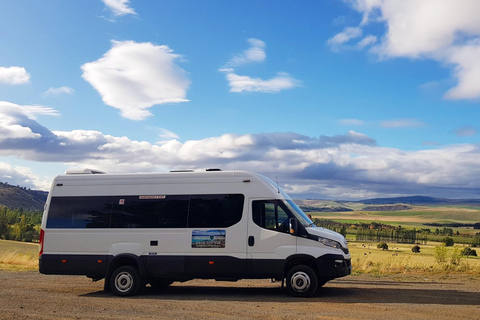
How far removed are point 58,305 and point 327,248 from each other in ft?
21.1

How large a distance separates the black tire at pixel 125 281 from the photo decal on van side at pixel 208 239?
1.79 meters

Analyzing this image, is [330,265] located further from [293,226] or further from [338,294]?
[293,226]

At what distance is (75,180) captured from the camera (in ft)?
43.2

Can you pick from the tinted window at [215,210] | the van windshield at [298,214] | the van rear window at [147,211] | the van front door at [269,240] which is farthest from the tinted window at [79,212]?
the van windshield at [298,214]

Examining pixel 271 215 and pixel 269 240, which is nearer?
pixel 269 240

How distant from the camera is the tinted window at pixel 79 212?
41.7ft

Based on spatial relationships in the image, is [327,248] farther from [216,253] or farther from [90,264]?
[90,264]

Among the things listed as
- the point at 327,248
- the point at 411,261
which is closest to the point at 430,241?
the point at 411,261

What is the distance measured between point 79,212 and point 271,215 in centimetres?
530

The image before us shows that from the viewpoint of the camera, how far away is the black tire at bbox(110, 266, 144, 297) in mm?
12258

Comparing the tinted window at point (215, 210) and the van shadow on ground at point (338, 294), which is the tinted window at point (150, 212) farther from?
the van shadow on ground at point (338, 294)

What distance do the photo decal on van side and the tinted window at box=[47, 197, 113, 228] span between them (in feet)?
8.24

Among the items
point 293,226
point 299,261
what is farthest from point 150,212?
point 299,261

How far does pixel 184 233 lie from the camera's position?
12188mm
